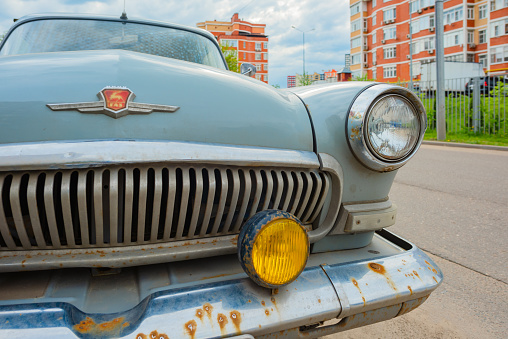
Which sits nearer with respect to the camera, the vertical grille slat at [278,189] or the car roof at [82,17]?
the vertical grille slat at [278,189]

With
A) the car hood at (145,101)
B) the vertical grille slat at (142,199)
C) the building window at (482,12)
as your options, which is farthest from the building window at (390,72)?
the vertical grille slat at (142,199)

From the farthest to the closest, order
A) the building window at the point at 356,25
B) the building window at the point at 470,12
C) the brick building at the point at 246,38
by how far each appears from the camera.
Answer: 1. the brick building at the point at 246,38
2. the building window at the point at 356,25
3. the building window at the point at 470,12

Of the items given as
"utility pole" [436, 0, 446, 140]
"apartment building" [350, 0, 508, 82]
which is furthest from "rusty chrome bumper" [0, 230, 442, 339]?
"apartment building" [350, 0, 508, 82]

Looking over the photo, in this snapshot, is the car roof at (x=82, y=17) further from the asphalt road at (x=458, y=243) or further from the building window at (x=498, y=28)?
the building window at (x=498, y=28)

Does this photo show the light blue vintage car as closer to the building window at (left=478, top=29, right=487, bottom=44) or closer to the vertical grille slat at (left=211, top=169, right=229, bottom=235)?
the vertical grille slat at (left=211, top=169, right=229, bottom=235)

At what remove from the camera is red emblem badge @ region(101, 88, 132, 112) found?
1.29 metres

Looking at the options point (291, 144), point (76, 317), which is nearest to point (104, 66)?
point (291, 144)

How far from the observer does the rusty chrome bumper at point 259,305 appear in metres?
1.10

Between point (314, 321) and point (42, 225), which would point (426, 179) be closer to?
point (314, 321)

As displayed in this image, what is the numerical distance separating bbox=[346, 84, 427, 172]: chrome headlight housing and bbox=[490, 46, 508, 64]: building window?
4448cm

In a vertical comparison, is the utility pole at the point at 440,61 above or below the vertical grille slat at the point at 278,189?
above

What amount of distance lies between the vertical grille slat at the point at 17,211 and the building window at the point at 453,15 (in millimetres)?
49871

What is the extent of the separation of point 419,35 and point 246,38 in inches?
1510

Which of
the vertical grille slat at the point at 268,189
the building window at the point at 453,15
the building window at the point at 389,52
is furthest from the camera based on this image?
the building window at the point at 389,52
